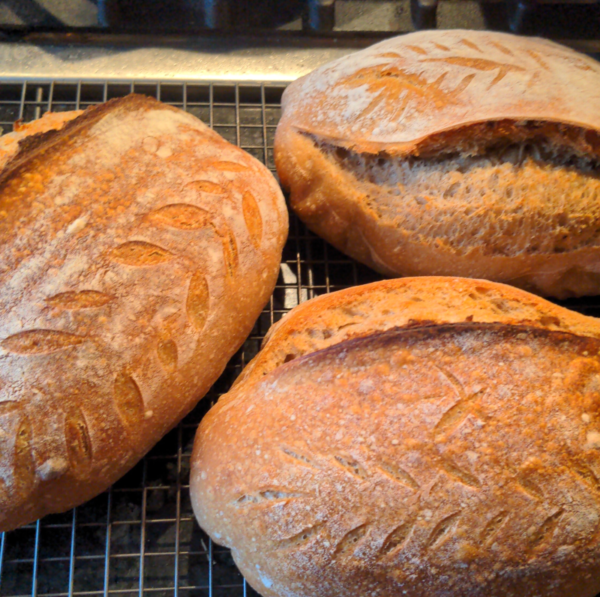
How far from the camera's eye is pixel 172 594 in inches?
49.2

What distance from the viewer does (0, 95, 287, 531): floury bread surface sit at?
1009mm

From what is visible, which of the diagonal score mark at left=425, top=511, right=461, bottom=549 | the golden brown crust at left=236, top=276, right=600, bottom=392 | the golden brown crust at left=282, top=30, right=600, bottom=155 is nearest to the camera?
the diagonal score mark at left=425, top=511, right=461, bottom=549

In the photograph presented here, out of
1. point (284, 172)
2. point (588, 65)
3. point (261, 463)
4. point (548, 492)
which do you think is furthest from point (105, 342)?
point (588, 65)

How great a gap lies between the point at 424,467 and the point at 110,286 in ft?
2.36

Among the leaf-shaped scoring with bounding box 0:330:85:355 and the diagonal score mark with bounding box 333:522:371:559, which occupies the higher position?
the leaf-shaped scoring with bounding box 0:330:85:355

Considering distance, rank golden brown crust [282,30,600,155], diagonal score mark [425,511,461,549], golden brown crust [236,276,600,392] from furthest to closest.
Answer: golden brown crust [282,30,600,155] → golden brown crust [236,276,600,392] → diagonal score mark [425,511,461,549]

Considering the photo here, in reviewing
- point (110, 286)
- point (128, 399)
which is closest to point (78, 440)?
point (128, 399)

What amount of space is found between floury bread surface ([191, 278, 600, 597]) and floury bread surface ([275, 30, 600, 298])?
11.4 inches

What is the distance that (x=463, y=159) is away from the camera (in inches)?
49.6

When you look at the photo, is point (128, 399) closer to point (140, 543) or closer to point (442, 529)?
point (140, 543)

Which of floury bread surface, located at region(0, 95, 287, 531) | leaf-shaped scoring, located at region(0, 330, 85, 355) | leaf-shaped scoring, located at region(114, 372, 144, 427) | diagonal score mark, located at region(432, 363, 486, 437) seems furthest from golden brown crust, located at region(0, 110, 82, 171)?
diagonal score mark, located at region(432, 363, 486, 437)

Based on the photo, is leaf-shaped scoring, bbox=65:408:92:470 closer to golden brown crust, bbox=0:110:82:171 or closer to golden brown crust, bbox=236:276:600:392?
golden brown crust, bbox=236:276:600:392

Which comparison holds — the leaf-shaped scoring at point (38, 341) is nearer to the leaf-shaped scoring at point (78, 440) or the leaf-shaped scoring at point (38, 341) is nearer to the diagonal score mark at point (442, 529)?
the leaf-shaped scoring at point (78, 440)

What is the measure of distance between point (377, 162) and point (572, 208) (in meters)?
0.48
